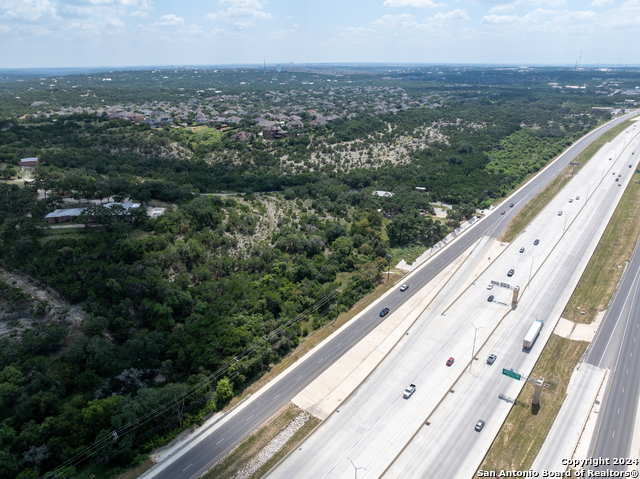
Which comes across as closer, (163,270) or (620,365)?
(620,365)

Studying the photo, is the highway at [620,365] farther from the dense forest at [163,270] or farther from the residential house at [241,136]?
the residential house at [241,136]

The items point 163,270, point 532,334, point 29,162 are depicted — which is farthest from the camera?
point 29,162

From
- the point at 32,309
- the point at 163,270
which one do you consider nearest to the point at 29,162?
the point at 32,309

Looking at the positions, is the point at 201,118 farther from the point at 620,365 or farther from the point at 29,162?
the point at 620,365

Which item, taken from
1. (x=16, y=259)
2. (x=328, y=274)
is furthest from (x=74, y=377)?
(x=328, y=274)

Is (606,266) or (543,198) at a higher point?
(543,198)

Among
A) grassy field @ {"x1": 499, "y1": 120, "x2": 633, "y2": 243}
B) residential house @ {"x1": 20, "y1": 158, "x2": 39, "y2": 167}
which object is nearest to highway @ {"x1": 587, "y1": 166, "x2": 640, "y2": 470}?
grassy field @ {"x1": 499, "y1": 120, "x2": 633, "y2": 243}

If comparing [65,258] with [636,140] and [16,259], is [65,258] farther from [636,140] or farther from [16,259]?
[636,140]
